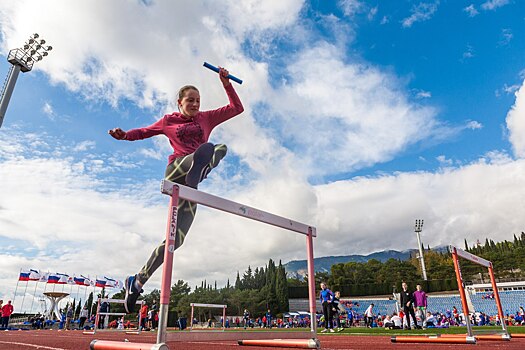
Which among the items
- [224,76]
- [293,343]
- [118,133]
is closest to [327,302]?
[293,343]

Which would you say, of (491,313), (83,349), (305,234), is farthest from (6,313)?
(491,313)

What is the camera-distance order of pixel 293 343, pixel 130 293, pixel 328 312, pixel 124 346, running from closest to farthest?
1. pixel 124 346
2. pixel 130 293
3. pixel 293 343
4. pixel 328 312

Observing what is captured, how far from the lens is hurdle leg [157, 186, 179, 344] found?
8.95 ft

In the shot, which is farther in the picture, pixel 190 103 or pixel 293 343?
pixel 293 343

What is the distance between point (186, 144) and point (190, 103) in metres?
Result: 0.48

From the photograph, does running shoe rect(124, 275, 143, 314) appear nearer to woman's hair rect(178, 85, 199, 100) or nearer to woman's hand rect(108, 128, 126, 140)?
woman's hand rect(108, 128, 126, 140)

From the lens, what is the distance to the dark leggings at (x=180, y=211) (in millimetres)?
3307

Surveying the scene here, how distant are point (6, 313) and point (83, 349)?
1685cm

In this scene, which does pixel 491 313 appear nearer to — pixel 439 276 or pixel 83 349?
pixel 439 276

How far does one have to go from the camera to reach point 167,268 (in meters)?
2.84

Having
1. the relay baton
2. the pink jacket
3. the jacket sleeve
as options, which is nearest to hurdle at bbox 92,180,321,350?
the pink jacket

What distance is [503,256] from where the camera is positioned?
66625 mm

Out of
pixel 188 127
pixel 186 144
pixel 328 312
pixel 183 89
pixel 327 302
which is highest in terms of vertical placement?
pixel 183 89

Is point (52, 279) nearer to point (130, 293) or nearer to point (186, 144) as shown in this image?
point (130, 293)
